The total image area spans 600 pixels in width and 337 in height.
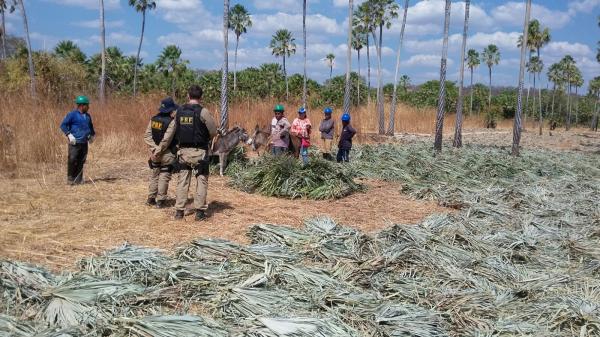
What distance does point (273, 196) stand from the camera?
29.4 feet

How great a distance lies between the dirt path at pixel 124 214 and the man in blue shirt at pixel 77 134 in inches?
13.8

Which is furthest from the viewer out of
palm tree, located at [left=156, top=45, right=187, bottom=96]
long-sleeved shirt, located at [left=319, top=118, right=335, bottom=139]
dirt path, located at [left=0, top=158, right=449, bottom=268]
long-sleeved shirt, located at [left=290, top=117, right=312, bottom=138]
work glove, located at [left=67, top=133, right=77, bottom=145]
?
palm tree, located at [left=156, top=45, right=187, bottom=96]

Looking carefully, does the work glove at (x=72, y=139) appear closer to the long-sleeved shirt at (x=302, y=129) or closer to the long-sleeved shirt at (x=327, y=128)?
the long-sleeved shirt at (x=302, y=129)

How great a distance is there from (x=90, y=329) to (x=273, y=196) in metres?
5.62

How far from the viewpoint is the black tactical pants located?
8.68 metres

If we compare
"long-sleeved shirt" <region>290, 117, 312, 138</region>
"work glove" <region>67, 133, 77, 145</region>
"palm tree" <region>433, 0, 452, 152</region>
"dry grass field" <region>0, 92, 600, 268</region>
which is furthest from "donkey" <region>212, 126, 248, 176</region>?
"palm tree" <region>433, 0, 452, 152</region>

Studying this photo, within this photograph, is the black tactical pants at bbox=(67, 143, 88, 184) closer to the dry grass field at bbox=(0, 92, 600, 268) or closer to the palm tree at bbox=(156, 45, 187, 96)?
the dry grass field at bbox=(0, 92, 600, 268)

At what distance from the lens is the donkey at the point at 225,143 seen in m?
10.6

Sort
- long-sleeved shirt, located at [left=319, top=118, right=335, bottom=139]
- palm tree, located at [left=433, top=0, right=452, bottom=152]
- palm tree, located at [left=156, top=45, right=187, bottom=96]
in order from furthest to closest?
1. palm tree, located at [left=156, top=45, right=187, bottom=96]
2. palm tree, located at [left=433, top=0, right=452, bottom=152]
3. long-sleeved shirt, located at [left=319, top=118, right=335, bottom=139]

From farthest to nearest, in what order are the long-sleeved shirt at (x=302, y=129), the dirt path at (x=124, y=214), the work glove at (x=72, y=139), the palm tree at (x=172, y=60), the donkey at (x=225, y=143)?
the palm tree at (x=172, y=60) < the long-sleeved shirt at (x=302, y=129) < the donkey at (x=225, y=143) < the work glove at (x=72, y=139) < the dirt path at (x=124, y=214)

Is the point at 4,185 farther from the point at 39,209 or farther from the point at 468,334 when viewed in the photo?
the point at 468,334

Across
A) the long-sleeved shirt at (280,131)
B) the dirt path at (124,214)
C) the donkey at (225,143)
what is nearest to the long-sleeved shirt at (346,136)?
the long-sleeved shirt at (280,131)

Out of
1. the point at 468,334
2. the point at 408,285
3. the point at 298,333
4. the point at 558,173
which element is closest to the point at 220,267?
the point at 298,333

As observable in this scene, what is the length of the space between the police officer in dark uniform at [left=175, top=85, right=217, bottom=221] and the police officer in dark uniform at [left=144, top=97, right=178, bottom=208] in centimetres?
21
